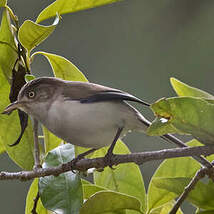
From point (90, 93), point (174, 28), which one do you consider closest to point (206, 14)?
point (174, 28)

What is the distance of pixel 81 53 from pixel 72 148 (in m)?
3.53

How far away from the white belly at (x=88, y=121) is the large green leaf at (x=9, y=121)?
4.1 inches

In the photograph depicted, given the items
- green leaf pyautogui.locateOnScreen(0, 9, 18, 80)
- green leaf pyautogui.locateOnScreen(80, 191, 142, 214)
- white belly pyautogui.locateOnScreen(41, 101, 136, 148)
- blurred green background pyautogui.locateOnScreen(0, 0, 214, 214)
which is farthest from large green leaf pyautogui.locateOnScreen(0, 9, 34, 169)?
blurred green background pyautogui.locateOnScreen(0, 0, 214, 214)

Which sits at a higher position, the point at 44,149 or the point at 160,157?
the point at 160,157

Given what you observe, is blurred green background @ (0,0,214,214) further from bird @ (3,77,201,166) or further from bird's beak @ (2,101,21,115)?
bird's beak @ (2,101,21,115)

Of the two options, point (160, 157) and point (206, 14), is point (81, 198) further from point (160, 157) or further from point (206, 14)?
point (206, 14)

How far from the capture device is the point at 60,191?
179cm

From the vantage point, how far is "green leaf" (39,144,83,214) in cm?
172

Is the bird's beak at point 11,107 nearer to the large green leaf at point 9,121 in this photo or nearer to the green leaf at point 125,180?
the large green leaf at point 9,121

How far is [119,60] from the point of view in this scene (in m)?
5.67

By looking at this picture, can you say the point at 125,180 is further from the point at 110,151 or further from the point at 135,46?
the point at 135,46

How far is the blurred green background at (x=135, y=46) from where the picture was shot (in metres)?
5.14

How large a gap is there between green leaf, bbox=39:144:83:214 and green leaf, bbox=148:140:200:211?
0.28 meters

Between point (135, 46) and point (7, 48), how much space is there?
4015 mm
